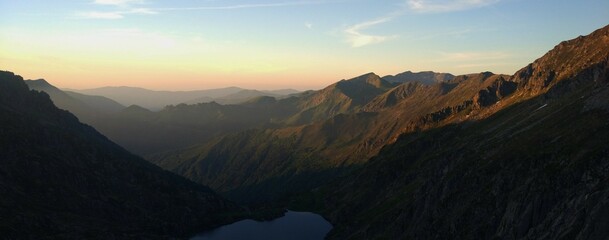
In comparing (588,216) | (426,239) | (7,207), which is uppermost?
(588,216)

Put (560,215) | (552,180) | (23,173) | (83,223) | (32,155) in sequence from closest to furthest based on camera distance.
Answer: (560,215) → (552,180) → (83,223) → (23,173) → (32,155)

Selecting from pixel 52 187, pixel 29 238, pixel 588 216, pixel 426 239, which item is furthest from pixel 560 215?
pixel 52 187

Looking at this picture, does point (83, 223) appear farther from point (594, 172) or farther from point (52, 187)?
point (594, 172)

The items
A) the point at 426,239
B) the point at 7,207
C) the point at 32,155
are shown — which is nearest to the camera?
the point at 426,239

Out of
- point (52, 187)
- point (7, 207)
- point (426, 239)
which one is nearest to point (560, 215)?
point (426, 239)

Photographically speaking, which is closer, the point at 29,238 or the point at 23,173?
the point at 29,238

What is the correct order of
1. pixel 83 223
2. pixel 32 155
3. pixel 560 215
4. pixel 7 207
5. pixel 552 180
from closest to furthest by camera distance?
pixel 560 215, pixel 552 180, pixel 7 207, pixel 83 223, pixel 32 155

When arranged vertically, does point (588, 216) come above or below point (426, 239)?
above

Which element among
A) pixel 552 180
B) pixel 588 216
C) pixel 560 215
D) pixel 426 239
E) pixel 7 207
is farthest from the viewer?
pixel 7 207

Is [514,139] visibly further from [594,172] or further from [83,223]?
[83,223]
